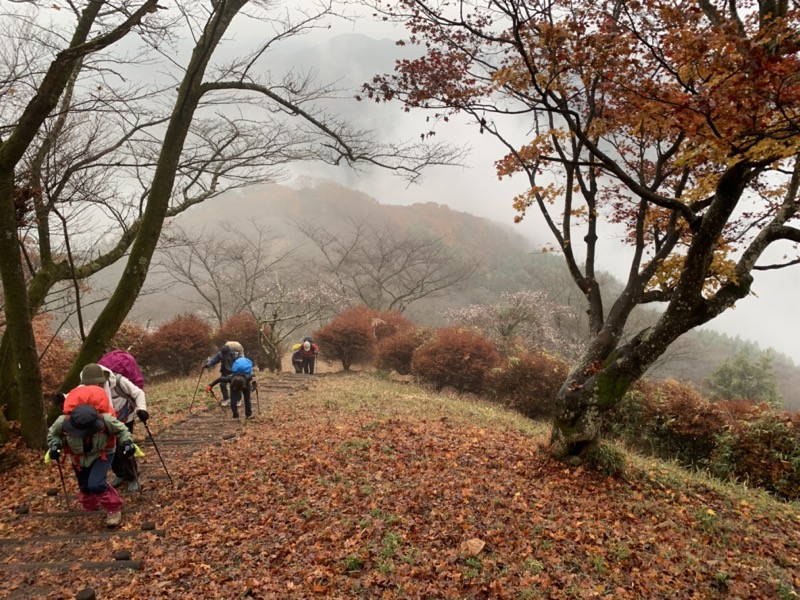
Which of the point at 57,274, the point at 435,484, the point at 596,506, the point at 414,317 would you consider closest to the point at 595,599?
the point at 596,506

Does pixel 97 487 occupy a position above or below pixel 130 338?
below

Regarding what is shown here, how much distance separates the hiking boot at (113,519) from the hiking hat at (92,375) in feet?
5.13

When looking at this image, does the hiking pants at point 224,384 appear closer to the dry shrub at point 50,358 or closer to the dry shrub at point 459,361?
the dry shrub at point 50,358

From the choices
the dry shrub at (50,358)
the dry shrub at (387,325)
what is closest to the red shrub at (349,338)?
the dry shrub at (387,325)

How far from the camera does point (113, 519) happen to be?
16.2 feet

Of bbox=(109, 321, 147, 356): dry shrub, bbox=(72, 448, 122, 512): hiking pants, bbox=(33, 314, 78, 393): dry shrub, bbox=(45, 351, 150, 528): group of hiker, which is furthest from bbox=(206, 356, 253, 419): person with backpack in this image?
bbox=(109, 321, 147, 356): dry shrub

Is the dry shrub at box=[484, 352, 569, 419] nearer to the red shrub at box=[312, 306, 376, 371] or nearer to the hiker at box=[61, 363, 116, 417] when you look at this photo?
the red shrub at box=[312, 306, 376, 371]

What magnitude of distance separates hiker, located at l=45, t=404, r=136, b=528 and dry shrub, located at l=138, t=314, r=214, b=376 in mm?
11745

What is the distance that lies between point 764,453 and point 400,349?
41.7 ft

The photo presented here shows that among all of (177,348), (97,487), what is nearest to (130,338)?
(177,348)

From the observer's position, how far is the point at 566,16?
5.73m

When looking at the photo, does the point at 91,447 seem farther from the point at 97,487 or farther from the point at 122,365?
the point at 122,365

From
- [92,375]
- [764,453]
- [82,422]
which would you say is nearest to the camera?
[82,422]

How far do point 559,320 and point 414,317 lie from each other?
1562 cm
